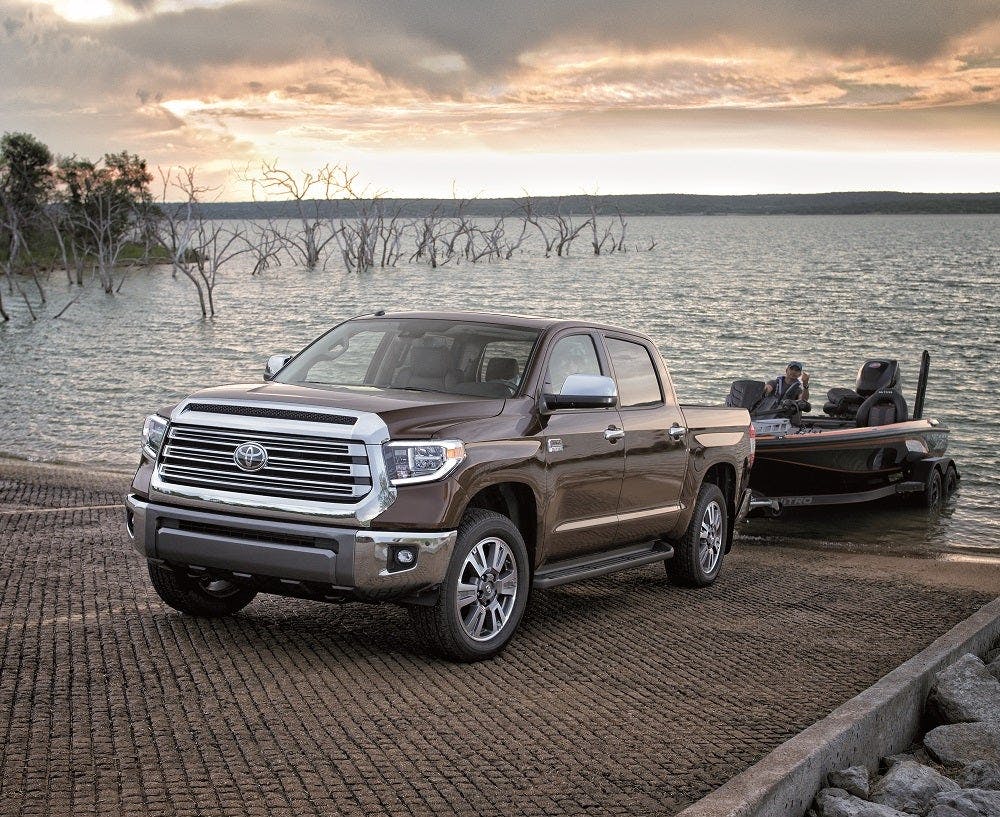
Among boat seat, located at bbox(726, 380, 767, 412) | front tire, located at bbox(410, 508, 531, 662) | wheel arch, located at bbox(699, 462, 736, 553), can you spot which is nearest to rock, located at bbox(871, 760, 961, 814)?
front tire, located at bbox(410, 508, 531, 662)

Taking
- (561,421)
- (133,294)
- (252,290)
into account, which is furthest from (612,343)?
(252,290)

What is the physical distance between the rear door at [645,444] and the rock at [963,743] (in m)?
2.45

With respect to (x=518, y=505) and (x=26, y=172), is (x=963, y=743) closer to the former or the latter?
(x=518, y=505)

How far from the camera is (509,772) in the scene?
5.21 meters

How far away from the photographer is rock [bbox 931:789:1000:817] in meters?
5.39

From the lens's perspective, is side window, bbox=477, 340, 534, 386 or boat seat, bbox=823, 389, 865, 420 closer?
side window, bbox=477, 340, 534, 386

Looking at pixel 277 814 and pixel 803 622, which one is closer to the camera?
pixel 277 814

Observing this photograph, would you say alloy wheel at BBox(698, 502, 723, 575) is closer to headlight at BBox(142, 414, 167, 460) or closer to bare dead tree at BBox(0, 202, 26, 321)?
headlight at BBox(142, 414, 167, 460)

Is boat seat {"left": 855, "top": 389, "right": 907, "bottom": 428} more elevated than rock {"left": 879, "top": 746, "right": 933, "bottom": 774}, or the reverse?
boat seat {"left": 855, "top": 389, "right": 907, "bottom": 428}

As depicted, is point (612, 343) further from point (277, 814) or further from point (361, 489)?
point (277, 814)

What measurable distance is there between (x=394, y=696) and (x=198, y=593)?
182cm

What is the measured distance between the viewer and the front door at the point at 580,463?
7.38 meters

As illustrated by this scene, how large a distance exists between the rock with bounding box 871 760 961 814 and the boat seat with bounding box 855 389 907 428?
12596 millimetres

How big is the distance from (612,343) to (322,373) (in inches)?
81.0
